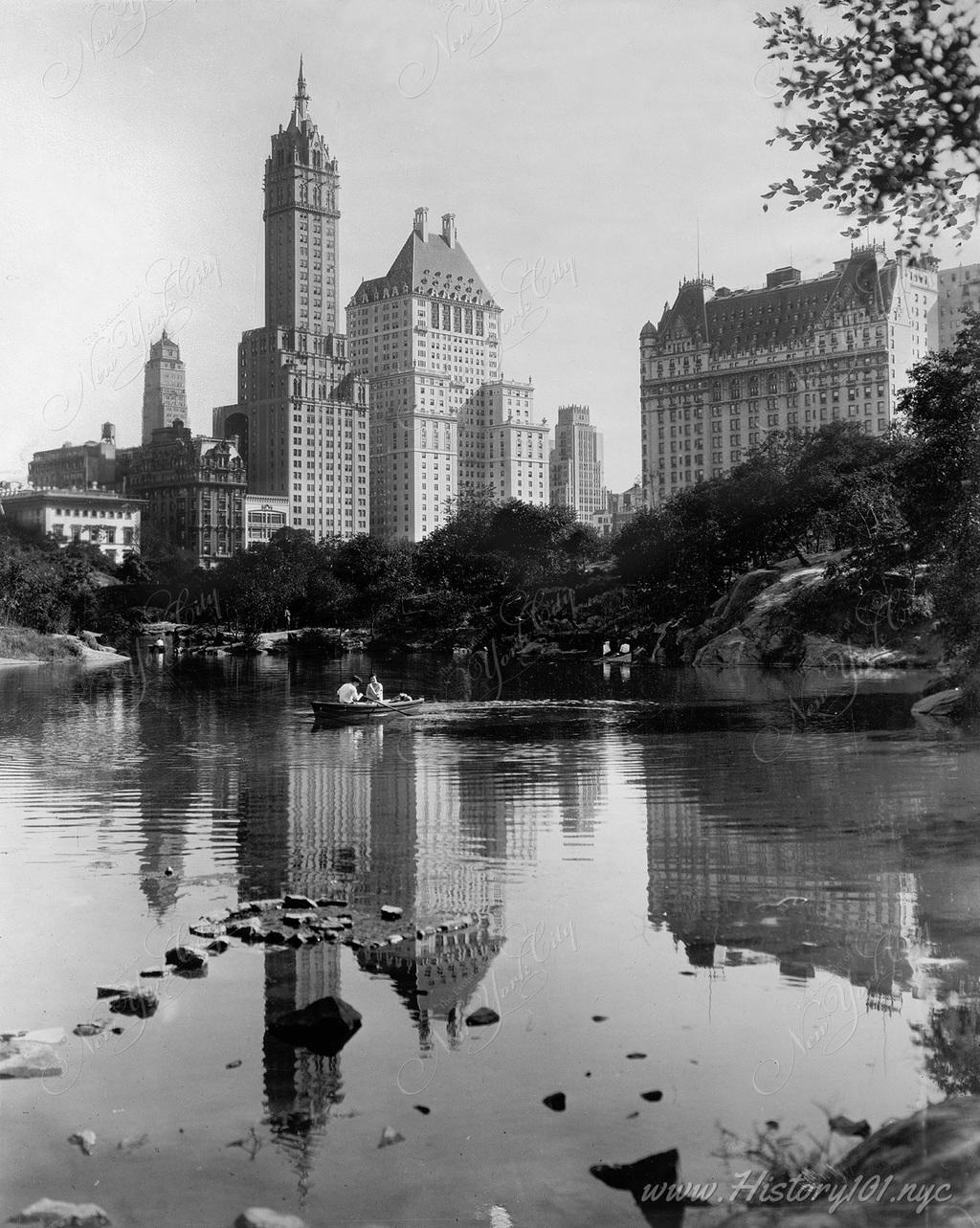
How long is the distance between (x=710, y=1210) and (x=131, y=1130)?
12.3ft

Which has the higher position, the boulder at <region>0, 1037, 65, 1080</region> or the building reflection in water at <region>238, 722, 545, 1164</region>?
the building reflection in water at <region>238, 722, 545, 1164</region>

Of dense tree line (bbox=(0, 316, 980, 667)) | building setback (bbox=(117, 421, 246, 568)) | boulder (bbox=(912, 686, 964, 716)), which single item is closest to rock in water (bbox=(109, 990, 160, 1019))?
Result: dense tree line (bbox=(0, 316, 980, 667))

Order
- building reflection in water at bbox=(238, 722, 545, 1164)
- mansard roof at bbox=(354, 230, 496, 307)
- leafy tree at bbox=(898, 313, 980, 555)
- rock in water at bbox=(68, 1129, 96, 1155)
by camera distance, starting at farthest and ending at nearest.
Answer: mansard roof at bbox=(354, 230, 496, 307) < leafy tree at bbox=(898, 313, 980, 555) < building reflection in water at bbox=(238, 722, 545, 1164) < rock in water at bbox=(68, 1129, 96, 1155)

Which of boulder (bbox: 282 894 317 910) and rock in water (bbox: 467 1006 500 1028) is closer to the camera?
rock in water (bbox: 467 1006 500 1028)

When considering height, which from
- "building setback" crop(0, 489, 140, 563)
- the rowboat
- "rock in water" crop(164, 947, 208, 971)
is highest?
"building setback" crop(0, 489, 140, 563)

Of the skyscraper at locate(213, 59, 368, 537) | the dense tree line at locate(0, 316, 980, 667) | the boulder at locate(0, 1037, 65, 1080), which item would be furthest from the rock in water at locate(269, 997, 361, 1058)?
the skyscraper at locate(213, 59, 368, 537)

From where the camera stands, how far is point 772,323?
6393 inches

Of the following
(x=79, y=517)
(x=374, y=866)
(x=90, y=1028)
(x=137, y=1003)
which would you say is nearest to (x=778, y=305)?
(x=79, y=517)

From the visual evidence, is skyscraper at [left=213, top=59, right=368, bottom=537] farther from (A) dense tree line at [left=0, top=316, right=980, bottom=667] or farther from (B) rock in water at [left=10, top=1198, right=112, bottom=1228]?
(B) rock in water at [left=10, top=1198, right=112, bottom=1228]

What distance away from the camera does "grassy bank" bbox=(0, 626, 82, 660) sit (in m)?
78.7

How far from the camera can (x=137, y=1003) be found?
10.1 metres

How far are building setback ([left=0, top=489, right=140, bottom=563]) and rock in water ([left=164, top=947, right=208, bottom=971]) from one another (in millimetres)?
152272

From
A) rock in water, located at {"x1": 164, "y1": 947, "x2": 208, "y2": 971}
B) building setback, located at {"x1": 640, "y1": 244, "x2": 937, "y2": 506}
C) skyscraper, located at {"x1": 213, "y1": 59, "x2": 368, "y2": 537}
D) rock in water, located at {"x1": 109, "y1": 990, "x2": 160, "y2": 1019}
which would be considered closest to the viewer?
rock in water, located at {"x1": 109, "y1": 990, "x2": 160, "y2": 1019}

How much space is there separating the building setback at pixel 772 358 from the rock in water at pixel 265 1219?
14449 cm
